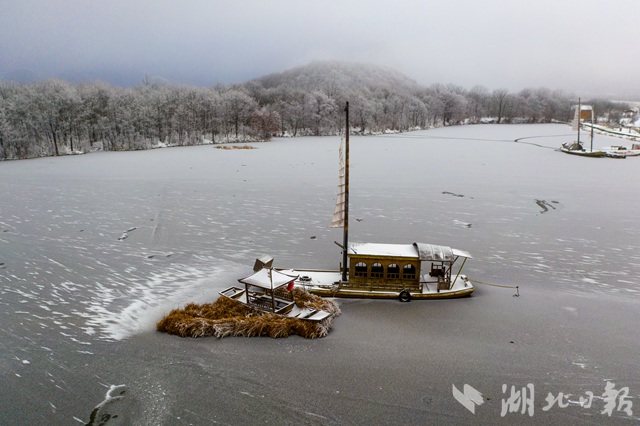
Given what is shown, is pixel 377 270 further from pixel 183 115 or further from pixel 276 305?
pixel 183 115

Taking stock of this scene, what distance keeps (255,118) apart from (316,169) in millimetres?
47392

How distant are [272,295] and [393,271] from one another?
14.8 feet

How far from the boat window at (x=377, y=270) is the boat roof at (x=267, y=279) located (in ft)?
9.86

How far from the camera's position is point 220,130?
92375 millimetres

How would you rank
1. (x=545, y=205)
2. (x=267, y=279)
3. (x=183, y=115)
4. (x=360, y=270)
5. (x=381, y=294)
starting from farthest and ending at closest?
(x=183, y=115)
(x=545, y=205)
(x=360, y=270)
(x=381, y=294)
(x=267, y=279)

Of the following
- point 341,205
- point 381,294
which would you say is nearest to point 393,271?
point 381,294

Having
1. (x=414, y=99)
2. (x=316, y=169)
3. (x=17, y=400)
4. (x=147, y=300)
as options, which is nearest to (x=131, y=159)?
(x=316, y=169)

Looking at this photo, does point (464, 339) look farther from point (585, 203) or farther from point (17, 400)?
point (585, 203)

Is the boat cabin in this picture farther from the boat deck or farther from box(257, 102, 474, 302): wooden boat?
the boat deck

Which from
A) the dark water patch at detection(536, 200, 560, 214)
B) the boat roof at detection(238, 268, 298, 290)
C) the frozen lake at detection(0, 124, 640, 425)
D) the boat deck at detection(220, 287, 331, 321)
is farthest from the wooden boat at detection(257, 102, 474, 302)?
the dark water patch at detection(536, 200, 560, 214)

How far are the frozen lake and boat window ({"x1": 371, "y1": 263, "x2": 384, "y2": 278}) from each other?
3.40 ft

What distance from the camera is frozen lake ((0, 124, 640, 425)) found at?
9680mm

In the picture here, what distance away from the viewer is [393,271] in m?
14.7

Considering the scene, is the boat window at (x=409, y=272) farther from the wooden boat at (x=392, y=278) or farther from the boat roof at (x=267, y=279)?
the boat roof at (x=267, y=279)
